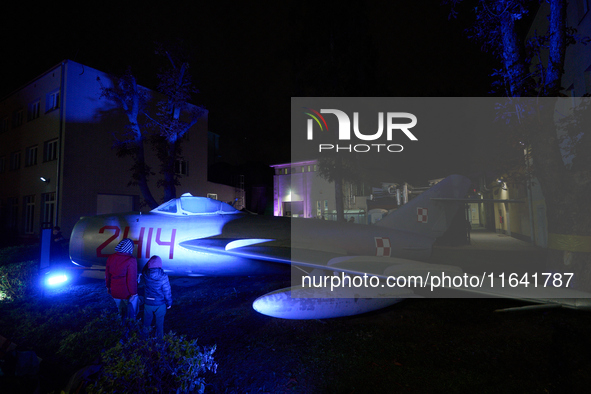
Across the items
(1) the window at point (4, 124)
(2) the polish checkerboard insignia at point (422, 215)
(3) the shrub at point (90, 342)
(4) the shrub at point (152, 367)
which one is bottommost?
(3) the shrub at point (90, 342)

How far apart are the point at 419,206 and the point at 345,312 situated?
312 centimetres

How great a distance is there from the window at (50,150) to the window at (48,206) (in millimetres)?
2248

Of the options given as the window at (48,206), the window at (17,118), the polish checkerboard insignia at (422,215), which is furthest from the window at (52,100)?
the polish checkerboard insignia at (422,215)

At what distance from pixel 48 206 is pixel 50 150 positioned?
3452 millimetres

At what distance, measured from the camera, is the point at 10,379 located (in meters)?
3.33

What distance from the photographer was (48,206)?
57.6 feet

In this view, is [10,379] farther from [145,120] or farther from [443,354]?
[145,120]

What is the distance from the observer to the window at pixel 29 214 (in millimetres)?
18641

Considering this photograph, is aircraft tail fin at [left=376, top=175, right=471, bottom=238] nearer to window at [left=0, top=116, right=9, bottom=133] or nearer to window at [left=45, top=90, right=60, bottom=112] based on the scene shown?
window at [left=45, top=90, right=60, bottom=112]

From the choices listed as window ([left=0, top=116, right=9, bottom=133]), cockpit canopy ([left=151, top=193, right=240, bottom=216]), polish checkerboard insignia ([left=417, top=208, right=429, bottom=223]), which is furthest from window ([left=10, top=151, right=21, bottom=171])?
polish checkerboard insignia ([left=417, top=208, right=429, bottom=223])

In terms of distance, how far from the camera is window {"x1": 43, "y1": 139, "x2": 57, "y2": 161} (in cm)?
1754

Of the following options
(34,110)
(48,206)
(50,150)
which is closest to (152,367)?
(48,206)

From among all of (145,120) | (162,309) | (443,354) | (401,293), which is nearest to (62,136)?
(145,120)

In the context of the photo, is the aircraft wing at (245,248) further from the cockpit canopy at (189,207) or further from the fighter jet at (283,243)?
the cockpit canopy at (189,207)
